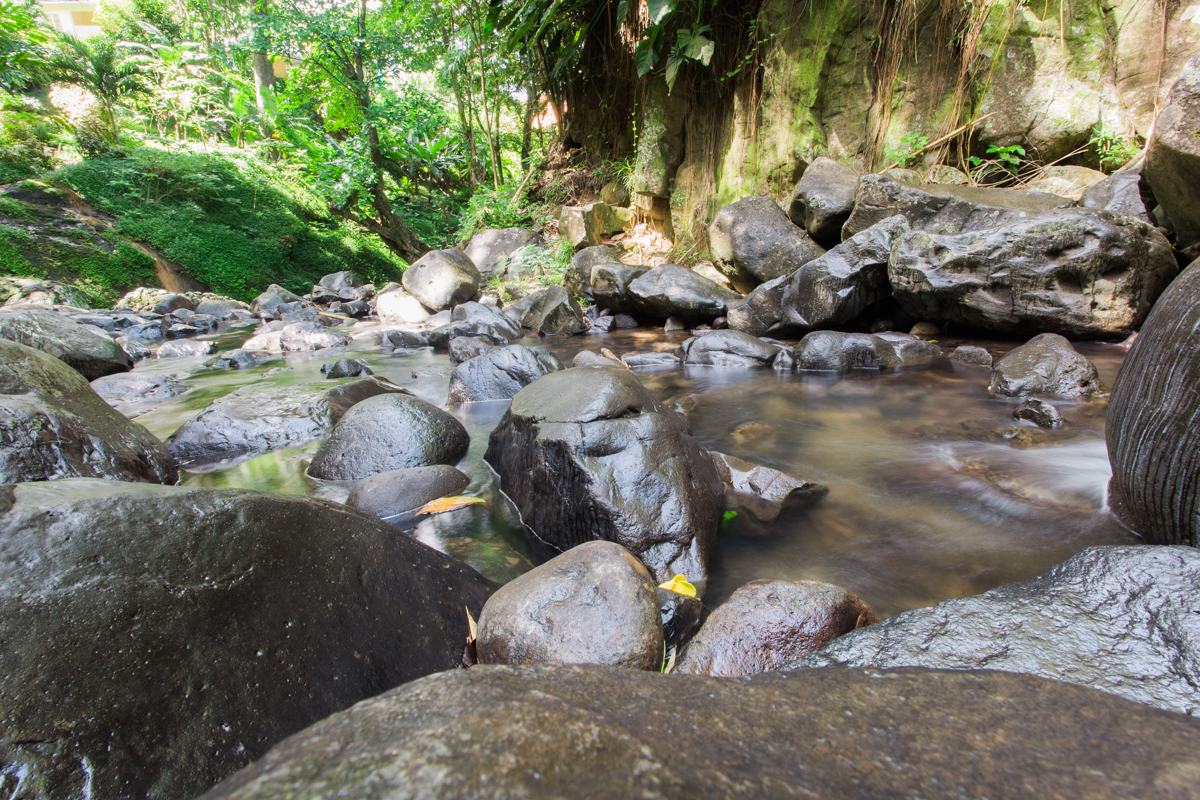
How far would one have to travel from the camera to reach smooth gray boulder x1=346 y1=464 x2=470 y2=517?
2938 mm

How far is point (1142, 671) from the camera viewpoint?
1.20 m

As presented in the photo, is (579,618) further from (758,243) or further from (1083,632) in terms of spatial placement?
(758,243)

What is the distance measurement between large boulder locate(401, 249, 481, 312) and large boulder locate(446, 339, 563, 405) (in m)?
6.06

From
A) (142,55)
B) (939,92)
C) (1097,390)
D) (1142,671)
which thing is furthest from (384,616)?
(142,55)

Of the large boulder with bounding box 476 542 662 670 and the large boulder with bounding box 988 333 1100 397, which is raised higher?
the large boulder with bounding box 988 333 1100 397

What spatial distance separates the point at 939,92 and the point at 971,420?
21.5ft

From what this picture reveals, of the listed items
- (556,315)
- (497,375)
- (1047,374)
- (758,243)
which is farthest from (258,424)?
(758,243)

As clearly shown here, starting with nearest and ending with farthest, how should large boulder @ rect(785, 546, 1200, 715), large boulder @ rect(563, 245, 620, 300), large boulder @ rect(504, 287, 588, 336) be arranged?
large boulder @ rect(785, 546, 1200, 715)
large boulder @ rect(504, 287, 588, 336)
large boulder @ rect(563, 245, 620, 300)

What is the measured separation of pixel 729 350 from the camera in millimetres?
6512

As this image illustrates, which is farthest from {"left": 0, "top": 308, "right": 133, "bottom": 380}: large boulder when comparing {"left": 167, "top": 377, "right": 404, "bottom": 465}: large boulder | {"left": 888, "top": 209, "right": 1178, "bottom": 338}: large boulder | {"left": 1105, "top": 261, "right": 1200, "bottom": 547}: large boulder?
{"left": 888, "top": 209, "right": 1178, "bottom": 338}: large boulder

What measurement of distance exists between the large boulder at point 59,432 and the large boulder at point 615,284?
693cm

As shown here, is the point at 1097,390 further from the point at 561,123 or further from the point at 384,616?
the point at 561,123

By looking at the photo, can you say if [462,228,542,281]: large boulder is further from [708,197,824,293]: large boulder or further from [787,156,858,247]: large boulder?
[787,156,858,247]: large boulder

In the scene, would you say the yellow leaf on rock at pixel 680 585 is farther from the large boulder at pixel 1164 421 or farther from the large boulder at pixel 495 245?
the large boulder at pixel 495 245
